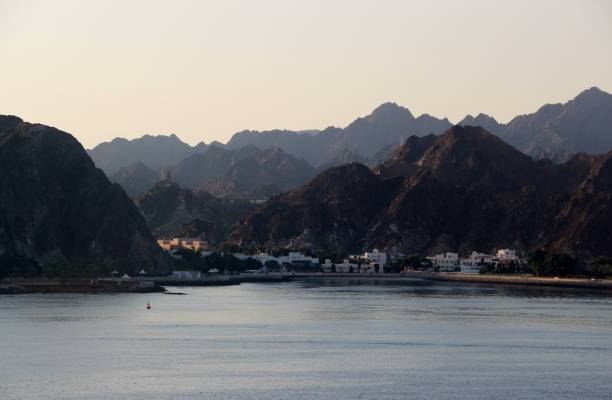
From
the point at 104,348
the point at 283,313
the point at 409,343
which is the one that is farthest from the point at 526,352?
the point at 283,313

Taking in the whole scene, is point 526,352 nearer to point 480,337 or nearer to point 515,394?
point 480,337

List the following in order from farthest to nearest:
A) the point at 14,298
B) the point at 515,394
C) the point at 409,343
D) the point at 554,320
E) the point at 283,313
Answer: the point at 14,298
the point at 283,313
the point at 554,320
the point at 409,343
the point at 515,394

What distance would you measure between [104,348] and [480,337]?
38.8 meters

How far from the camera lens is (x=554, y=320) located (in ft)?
487

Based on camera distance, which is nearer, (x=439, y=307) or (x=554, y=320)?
(x=554, y=320)

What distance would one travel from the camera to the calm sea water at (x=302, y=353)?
275 ft

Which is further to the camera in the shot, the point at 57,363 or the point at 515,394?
the point at 57,363

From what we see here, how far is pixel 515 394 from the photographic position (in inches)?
3219

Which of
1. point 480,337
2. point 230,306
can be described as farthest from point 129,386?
point 230,306

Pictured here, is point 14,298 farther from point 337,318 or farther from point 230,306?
point 337,318

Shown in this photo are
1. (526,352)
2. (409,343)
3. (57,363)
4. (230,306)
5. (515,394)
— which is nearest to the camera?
(515,394)

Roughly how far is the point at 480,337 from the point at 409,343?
10523mm

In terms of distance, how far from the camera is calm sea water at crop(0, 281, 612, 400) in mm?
83812

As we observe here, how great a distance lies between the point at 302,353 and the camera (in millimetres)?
106500
